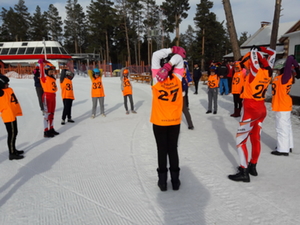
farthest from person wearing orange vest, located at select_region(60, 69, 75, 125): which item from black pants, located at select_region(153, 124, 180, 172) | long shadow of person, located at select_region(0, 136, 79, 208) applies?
black pants, located at select_region(153, 124, 180, 172)

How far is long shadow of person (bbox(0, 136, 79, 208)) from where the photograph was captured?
3.54m

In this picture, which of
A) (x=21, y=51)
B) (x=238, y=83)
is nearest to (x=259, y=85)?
(x=238, y=83)

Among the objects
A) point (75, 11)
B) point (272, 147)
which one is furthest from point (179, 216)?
point (75, 11)

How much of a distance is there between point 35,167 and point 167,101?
295cm

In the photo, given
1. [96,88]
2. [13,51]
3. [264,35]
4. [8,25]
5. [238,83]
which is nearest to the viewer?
[238,83]

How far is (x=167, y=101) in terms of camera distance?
3.15m

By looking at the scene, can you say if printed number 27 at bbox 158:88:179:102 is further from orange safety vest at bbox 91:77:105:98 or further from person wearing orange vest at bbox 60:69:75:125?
orange safety vest at bbox 91:77:105:98

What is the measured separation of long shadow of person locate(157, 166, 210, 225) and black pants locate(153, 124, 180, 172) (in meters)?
0.37

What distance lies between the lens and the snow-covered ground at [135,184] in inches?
110

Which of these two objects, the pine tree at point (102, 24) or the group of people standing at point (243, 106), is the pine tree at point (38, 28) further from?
the group of people standing at point (243, 106)

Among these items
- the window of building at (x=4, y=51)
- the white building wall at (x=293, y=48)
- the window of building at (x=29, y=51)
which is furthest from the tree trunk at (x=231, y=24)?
the window of building at (x=4, y=51)

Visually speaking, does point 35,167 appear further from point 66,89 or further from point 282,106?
point 282,106

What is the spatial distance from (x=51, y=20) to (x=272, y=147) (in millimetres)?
71268

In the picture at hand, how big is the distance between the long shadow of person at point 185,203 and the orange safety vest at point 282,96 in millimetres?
2362
